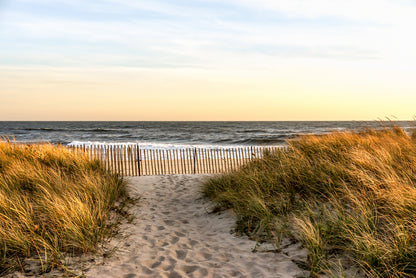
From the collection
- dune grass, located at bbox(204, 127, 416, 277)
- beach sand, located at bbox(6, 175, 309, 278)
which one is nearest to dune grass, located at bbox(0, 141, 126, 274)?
beach sand, located at bbox(6, 175, 309, 278)

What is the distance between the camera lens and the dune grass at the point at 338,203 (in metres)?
3.54

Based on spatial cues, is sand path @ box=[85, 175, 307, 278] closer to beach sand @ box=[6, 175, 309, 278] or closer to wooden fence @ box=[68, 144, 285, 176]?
beach sand @ box=[6, 175, 309, 278]

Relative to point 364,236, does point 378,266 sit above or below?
below

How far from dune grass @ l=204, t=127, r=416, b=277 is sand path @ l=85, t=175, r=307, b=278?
Answer: 38 centimetres

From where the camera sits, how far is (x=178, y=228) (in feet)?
18.7

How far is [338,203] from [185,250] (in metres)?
2.60

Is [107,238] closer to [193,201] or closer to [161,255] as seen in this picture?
[161,255]

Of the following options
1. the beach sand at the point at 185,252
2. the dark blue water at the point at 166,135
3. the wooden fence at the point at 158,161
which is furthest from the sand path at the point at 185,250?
the dark blue water at the point at 166,135

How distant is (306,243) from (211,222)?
7.50ft

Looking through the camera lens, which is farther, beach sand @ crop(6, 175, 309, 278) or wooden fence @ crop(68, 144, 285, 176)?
wooden fence @ crop(68, 144, 285, 176)

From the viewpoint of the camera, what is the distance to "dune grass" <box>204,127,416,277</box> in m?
3.54

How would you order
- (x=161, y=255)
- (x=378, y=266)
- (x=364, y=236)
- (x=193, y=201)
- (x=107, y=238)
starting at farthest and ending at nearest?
1. (x=193, y=201)
2. (x=107, y=238)
3. (x=161, y=255)
4. (x=364, y=236)
5. (x=378, y=266)

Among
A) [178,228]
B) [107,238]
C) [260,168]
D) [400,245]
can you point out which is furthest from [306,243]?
[260,168]

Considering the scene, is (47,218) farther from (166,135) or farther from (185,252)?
(166,135)
